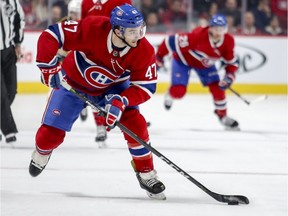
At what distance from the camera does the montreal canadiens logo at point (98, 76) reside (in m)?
3.49

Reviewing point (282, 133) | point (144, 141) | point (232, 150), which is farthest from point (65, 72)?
point (282, 133)

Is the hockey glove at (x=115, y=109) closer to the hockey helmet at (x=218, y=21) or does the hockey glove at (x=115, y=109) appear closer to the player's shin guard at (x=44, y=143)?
the player's shin guard at (x=44, y=143)

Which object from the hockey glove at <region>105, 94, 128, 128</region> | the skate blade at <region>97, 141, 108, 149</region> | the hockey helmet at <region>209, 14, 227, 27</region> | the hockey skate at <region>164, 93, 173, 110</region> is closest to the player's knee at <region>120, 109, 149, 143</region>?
the hockey glove at <region>105, 94, 128, 128</region>

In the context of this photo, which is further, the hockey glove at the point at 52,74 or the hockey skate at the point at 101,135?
the hockey skate at the point at 101,135

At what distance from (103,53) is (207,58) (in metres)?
2.82

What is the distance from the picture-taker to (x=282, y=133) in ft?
19.3

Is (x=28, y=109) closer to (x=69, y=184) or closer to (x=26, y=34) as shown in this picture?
(x=26, y=34)

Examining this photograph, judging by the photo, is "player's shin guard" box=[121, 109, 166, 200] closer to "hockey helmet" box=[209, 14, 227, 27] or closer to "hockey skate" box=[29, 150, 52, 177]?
"hockey skate" box=[29, 150, 52, 177]

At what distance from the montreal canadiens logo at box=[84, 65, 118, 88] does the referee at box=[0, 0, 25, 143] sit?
4.64 ft

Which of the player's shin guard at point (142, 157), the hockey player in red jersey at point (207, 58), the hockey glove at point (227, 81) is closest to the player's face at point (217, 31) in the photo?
the hockey player in red jersey at point (207, 58)

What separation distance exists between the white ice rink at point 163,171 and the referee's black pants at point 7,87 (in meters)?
0.15

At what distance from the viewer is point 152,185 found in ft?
11.2

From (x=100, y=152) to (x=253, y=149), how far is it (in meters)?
1.03

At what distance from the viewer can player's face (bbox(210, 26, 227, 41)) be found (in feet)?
19.5
